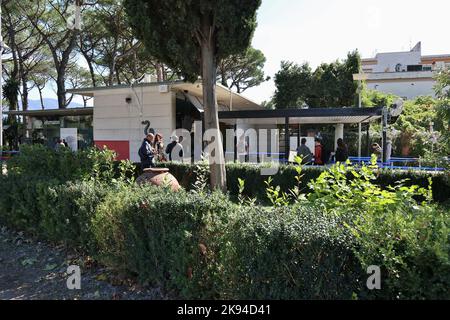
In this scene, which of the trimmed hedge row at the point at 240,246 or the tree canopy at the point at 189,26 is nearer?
the trimmed hedge row at the point at 240,246

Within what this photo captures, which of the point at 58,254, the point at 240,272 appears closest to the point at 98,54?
the point at 58,254

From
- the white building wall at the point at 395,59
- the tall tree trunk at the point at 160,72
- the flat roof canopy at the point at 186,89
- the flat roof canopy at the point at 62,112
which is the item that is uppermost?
the white building wall at the point at 395,59

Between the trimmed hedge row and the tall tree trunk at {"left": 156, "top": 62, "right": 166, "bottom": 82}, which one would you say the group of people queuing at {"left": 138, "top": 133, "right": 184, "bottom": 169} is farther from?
the tall tree trunk at {"left": 156, "top": 62, "right": 166, "bottom": 82}

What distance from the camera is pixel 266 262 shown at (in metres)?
2.72

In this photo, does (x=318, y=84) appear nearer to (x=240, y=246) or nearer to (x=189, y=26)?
(x=189, y=26)

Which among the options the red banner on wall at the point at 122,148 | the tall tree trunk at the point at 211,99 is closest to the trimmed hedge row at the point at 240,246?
the tall tree trunk at the point at 211,99

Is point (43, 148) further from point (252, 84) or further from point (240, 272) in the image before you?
point (252, 84)

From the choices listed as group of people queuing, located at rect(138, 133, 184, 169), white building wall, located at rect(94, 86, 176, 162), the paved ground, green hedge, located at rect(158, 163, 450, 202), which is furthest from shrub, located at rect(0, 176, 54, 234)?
white building wall, located at rect(94, 86, 176, 162)

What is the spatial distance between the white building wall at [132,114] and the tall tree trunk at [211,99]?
7.98 m

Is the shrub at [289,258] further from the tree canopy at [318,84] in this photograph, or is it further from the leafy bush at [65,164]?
the tree canopy at [318,84]

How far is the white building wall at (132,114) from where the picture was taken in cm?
1736

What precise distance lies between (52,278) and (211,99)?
19.9 ft

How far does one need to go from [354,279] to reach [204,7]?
758 centimetres

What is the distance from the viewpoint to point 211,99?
944 cm
